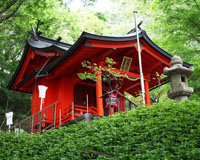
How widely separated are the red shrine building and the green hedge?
1.82m

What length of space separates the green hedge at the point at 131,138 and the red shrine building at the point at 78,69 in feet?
5.96

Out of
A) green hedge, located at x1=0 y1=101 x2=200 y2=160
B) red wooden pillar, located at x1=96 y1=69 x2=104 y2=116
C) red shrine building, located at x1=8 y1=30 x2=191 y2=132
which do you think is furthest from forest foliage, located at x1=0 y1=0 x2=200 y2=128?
green hedge, located at x1=0 y1=101 x2=200 y2=160

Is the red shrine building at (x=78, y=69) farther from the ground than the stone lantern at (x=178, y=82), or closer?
farther from the ground

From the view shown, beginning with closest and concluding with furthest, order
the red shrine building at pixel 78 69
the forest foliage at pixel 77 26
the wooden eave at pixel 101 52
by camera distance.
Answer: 1. the wooden eave at pixel 101 52
2. the red shrine building at pixel 78 69
3. the forest foliage at pixel 77 26

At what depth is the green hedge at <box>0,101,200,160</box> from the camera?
4.90m

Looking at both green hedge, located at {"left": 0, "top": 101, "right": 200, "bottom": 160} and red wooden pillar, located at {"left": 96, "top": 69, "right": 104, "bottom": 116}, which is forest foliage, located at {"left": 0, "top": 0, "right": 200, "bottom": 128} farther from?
green hedge, located at {"left": 0, "top": 101, "right": 200, "bottom": 160}

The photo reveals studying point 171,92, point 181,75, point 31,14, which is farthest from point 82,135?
point 31,14

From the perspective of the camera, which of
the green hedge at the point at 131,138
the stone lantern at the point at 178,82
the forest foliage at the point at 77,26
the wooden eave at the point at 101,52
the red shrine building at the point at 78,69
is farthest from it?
the forest foliage at the point at 77,26

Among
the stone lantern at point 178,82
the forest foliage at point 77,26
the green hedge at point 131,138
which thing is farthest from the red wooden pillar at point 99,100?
the forest foliage at point 77,26

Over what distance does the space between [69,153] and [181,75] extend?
4.16 m

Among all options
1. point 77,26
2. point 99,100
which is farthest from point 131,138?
point 77,26

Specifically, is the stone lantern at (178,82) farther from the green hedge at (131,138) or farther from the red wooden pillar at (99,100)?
the red wooden pillar at (99,100)

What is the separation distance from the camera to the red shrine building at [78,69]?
31.7 feet

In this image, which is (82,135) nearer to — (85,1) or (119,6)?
(85,1)
